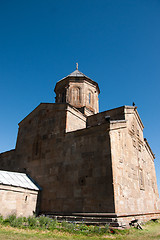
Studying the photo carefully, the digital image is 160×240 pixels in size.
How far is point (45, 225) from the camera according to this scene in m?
8.52

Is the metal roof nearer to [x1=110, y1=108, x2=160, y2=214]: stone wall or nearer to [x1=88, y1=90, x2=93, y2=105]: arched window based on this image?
[x1=110, y1=108, x2=160, y2=214]: stone wall

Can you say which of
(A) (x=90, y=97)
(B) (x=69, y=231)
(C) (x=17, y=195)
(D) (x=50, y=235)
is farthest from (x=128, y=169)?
(A) (x=90, y=97)

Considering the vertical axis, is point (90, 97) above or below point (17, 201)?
above

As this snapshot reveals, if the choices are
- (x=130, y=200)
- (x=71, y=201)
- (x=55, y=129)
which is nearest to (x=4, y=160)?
(x=55, y=129)

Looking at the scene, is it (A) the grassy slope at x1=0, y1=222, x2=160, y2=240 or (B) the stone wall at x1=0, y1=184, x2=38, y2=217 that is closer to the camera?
(A) the grassy slope at x1=0, y1=222, x2=160, y2=240

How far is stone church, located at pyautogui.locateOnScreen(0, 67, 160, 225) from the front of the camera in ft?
31.5

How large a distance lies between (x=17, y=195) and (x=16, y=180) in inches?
42.4

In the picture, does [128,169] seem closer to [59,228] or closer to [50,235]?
[59,228]

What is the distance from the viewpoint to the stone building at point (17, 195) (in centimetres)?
1012

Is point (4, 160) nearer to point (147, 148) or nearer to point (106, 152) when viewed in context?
point (106, 152)

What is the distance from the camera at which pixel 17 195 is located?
10.8m

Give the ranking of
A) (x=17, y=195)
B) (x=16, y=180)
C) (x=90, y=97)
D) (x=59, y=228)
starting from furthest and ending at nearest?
(x=90, y=97) < (x=16, y=180) < (x=17, y=195) < (x=59, y=228)

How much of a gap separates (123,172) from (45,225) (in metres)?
4.76

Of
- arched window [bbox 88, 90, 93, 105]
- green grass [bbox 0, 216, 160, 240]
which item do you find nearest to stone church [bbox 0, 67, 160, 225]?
green grass [bbox 0, 216, 160, 240]
